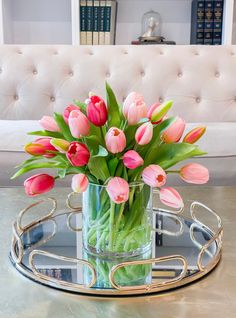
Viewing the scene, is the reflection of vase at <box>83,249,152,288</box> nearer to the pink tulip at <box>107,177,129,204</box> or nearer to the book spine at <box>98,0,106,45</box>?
the pink tulip at <box>107,177,129,204</box>

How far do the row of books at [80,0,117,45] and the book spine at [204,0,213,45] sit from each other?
0.58 meters

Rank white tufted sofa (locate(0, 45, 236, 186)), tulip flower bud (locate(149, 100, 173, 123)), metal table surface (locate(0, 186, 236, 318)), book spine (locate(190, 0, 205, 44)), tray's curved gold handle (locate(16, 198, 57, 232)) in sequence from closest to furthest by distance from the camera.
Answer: metal table surface (locate(0, 186, 236, 318)), tulip flower bud (locate(149, 100, 173, 123)), tray's curved gold handle (locate(16, 198, 57, 232)), white tufted sofa (locate(0, 45, 236, 186)), book spine (locate(190, 0, 205, 44))

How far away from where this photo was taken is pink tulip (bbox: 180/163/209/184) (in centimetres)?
72

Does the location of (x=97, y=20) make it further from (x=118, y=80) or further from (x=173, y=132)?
(x=173, y=132)

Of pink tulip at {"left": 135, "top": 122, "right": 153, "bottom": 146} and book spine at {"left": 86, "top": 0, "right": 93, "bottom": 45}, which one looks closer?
pink tulip at {"left": 135, "top": 122, "right": 153, "bottom": 146}

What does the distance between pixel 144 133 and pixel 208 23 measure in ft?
7.80

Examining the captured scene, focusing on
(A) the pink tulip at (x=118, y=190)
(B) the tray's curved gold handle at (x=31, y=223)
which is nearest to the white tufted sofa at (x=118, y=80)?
(B) the tray's curved gold handle at (x=31, y=223)

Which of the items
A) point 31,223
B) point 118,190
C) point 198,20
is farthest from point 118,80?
point 118,190

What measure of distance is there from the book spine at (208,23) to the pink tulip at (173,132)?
91.0 inches

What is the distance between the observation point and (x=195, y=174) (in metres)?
0.72

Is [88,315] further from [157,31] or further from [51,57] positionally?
[157,31]

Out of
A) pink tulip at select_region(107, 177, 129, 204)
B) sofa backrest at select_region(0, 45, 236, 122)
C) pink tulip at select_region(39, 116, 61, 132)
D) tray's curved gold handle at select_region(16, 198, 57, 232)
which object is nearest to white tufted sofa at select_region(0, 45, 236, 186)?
A: sofa backrest at select_region(0, 45, 236, 122)

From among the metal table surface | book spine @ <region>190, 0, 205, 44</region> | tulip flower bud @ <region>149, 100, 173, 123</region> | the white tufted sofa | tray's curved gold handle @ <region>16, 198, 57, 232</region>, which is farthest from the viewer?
book spine @ <region>190, 0, 205, 44</region>

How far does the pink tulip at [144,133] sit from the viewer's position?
68 centimetres
